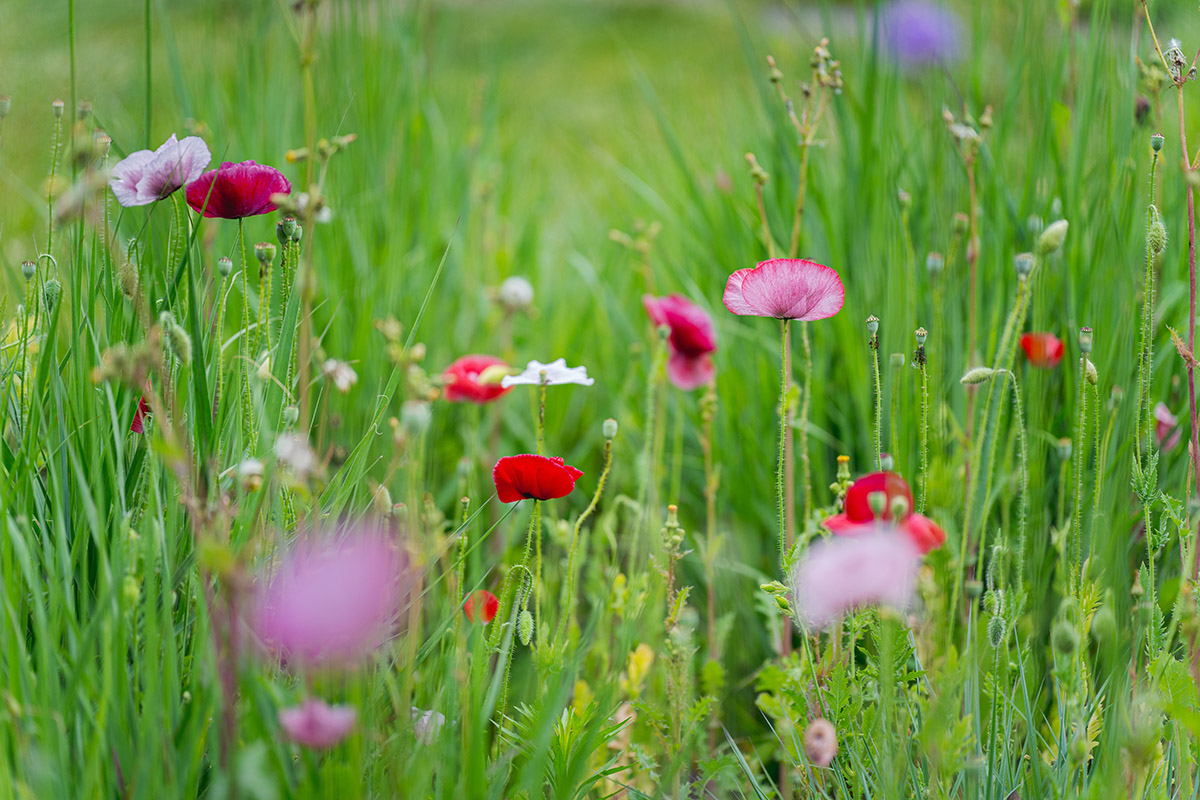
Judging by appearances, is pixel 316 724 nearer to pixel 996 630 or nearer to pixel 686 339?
pixel 996 630

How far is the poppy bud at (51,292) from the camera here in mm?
708

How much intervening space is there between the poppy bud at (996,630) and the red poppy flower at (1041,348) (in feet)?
1.29

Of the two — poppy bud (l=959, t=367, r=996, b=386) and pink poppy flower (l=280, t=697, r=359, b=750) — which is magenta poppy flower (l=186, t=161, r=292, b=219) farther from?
poppy bud (l=959, t=367, r=996, b=386)

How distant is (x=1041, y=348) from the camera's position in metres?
0.94

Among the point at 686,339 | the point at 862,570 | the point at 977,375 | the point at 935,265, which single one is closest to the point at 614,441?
the point at 686,339

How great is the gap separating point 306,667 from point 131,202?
0.42 m

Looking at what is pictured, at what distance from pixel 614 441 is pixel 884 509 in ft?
1.89

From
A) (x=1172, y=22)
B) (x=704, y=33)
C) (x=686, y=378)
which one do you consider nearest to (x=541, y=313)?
(x=686, y=378)

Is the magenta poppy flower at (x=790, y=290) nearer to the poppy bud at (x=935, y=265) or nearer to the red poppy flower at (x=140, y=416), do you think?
the poppy bud at (x=935, y=265)

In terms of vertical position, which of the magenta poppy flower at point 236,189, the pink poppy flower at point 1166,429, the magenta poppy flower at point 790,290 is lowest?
the pink poppy flower at point 1166,429

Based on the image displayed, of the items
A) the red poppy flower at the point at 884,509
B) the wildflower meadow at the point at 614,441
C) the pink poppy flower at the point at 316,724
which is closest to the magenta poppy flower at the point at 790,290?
the wildflower meadow at the point at 614,441

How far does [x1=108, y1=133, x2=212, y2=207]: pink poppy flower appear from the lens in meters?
0.69

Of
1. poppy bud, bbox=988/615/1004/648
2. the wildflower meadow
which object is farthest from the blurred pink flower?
poppy bud, bbox=988/615/1004/648

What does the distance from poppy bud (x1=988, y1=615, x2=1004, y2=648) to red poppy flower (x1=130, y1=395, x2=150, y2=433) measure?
2.04 feet
